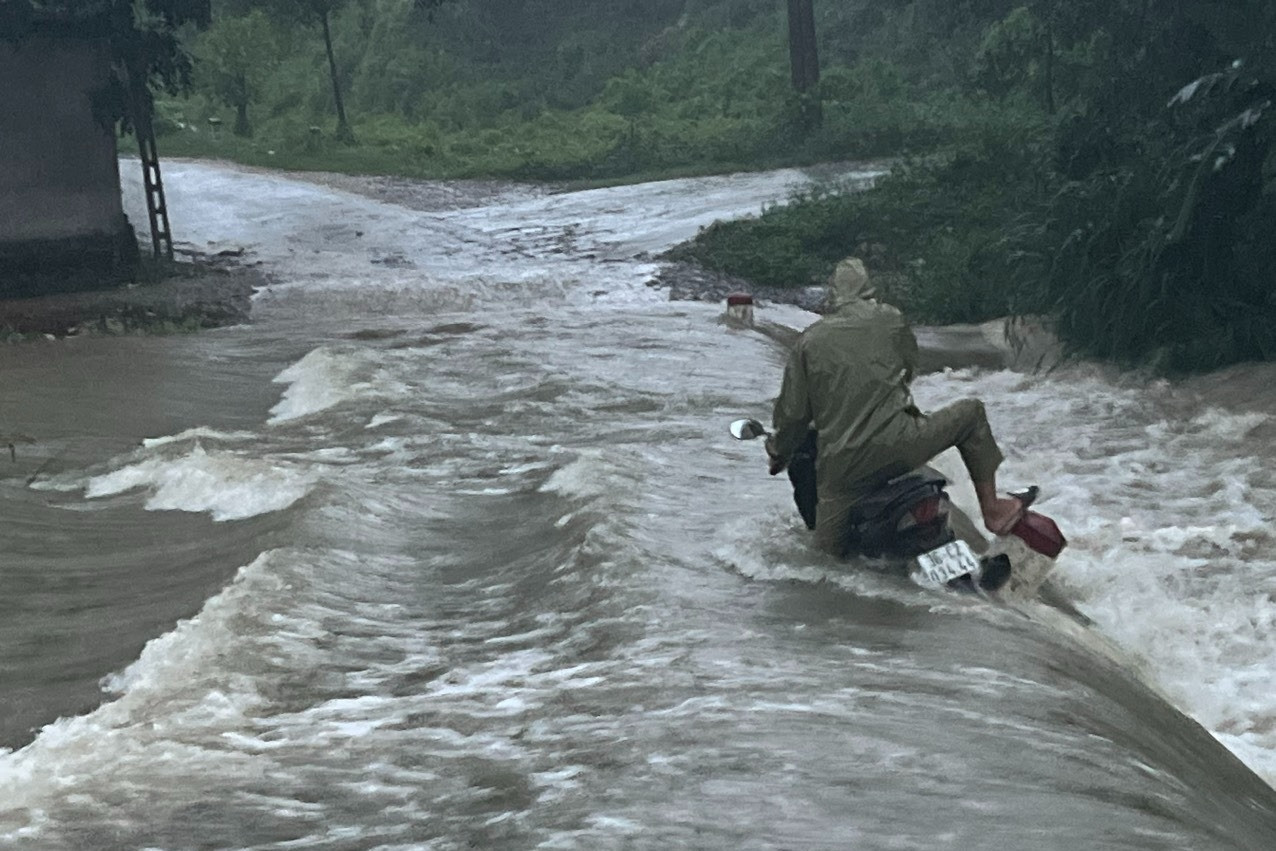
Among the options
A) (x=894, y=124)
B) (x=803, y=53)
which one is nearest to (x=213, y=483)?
(x=894, y=124)

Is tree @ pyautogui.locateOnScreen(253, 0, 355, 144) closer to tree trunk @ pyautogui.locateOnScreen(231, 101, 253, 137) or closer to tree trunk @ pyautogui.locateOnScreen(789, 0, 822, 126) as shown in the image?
tree trunk @ pyautogui.locateOnScreen(231, 101, 253, 137)

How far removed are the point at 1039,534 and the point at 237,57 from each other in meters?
39.9

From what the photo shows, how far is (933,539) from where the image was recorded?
21.4 feet

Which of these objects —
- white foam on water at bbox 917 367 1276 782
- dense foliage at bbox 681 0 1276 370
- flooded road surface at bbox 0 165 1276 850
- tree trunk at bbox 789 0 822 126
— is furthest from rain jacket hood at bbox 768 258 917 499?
tree trunk at bbox 789 0 822 126

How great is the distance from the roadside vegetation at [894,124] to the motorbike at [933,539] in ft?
21.3

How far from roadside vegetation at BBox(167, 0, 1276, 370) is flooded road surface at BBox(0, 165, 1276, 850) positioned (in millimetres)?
1073

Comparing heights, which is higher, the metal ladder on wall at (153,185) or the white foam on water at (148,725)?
the metal ladder on wall at (153,185)

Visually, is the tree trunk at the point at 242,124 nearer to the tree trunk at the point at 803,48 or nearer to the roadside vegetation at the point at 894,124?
the roadside vegetation at the point at 894,124

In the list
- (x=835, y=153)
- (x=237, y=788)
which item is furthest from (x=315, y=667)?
(x=835, y=153)

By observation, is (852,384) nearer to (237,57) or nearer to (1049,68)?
(1049,68)

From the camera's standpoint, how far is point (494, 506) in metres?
9.15

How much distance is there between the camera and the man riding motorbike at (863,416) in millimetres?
6605

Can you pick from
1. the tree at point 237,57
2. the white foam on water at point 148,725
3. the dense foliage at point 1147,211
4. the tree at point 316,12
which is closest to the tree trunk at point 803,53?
the tree at point 316,12

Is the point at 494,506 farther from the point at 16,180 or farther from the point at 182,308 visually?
the point at 16,180
